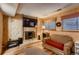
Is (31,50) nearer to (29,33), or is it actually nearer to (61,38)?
(29,33)

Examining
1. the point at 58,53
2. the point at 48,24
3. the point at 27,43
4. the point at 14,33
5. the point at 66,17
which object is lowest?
the point at 58,53

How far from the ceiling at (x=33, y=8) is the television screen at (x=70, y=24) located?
0.23 meters

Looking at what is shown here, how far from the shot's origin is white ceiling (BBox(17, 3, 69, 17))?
1.68 meters

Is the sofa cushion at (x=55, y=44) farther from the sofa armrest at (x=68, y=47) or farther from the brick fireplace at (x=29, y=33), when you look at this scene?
the brick fireplace at (x=29, y=33)

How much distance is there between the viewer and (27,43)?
1.73 metres

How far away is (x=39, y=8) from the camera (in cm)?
170

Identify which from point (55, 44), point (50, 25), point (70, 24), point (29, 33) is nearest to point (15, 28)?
point (29, 33)

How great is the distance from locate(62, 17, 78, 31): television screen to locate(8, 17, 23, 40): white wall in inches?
28.0

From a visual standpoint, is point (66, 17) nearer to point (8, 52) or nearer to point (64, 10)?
point (64, 10)

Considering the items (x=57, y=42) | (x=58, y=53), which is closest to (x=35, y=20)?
(x=57, y=42)

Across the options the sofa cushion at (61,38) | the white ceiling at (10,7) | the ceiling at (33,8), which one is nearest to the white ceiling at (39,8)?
the ceiling at (33,8)

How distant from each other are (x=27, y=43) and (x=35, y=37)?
0.16 m

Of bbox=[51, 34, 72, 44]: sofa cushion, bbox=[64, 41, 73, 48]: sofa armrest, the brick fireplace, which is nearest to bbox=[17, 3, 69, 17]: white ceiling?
the brick fireplace

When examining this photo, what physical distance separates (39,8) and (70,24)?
56cm
